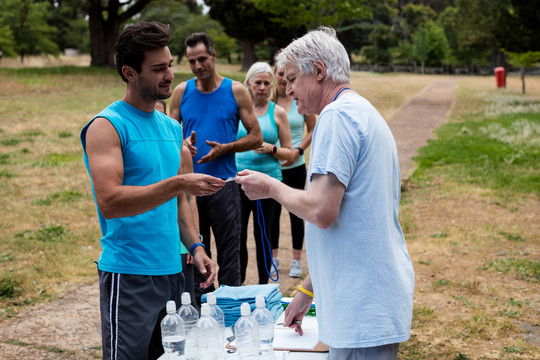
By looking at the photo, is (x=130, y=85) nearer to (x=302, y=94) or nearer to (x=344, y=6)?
(x=302, y=94)

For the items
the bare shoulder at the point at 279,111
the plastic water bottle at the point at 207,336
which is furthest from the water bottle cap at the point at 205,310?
the bare shoulder at the point at 279,111

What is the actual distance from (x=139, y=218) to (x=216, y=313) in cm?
72

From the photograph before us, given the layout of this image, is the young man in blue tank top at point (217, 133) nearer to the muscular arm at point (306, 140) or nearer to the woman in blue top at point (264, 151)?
the woman in blue top at point (264, 151)

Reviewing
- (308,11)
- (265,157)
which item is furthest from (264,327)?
(308,11)

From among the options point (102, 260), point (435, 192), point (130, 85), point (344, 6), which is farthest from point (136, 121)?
point (344, 6)

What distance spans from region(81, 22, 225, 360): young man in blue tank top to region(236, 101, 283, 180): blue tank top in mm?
3125

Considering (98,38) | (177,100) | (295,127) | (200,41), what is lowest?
(295,127)

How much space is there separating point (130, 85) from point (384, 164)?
1.37 m

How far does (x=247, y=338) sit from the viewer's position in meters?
2.88

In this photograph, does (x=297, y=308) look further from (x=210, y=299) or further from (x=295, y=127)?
(x=295, y=127)

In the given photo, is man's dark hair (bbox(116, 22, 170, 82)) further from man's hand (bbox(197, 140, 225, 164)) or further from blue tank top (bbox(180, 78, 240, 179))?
blue tank top (bbox(180, 78, 240, 179))

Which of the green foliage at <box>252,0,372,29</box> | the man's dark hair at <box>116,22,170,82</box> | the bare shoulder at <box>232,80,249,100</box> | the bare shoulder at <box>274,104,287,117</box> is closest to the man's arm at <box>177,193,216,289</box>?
the man's dark hair at <box>116,22,170,82</box>

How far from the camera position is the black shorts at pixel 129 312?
9.20ft

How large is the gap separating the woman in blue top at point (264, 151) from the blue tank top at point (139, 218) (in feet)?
9.69
